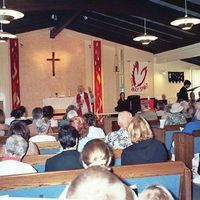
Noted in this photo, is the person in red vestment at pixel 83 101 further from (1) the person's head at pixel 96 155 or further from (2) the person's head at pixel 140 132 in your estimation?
(1) the person's head at pixel 96 155

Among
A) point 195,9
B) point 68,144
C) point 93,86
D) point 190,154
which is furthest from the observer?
point 93,86

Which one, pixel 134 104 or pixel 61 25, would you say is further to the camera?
pixel 134 104

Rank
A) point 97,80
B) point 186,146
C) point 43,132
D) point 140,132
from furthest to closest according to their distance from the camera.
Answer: point 97,80 → point 186,146 → point 43,132 → point 140,132

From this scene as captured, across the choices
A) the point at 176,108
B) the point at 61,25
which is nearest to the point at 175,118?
the point at 176,108

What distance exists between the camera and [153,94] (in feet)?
43.8

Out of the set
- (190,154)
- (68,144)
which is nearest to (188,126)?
(190,154)

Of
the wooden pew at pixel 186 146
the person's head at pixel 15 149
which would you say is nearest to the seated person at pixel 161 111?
the wooden pew at pixel 186 146

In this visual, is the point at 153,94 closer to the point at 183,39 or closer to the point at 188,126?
the point at 183,39

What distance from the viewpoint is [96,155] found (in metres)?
2.21

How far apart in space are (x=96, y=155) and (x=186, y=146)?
8.40 feet

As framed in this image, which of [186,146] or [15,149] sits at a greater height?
[15,149]

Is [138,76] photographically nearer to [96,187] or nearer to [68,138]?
[68,138]

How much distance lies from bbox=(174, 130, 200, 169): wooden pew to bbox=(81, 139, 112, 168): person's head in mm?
2410

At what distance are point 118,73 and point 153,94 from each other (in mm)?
1687
